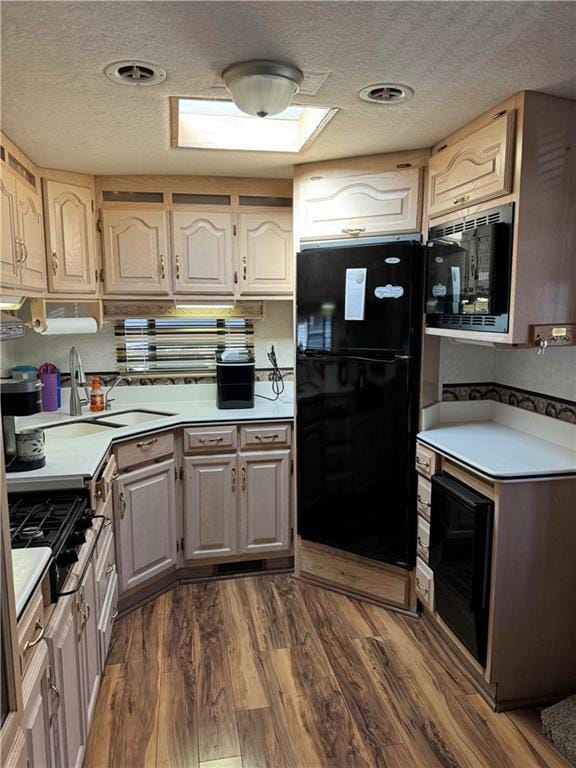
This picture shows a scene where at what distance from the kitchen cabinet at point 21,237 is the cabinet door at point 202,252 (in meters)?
0.70

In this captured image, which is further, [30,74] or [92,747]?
[92,747]

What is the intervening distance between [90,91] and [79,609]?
173 cm

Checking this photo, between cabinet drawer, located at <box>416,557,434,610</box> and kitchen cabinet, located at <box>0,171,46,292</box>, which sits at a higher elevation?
kitchen cabinet, located at <box>0,171,46,292</box>

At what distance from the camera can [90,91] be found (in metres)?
1.87

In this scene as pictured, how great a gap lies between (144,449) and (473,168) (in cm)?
200

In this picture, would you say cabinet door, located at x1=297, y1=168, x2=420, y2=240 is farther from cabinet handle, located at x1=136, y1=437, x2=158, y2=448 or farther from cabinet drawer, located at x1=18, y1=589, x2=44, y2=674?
cabinet drawer, located at x1=18, y1=589, x2=44, y2=674

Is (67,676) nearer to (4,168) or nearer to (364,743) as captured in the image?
(364,743)

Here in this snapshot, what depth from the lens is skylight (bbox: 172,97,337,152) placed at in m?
2.40

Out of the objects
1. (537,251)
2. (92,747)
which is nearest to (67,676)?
(92,747)

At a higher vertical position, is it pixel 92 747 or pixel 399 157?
pixel 399 157

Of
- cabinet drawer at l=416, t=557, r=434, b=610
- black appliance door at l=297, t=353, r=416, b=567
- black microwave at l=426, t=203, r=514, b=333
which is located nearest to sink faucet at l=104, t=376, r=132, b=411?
black appliance door at l=297, t=353, r=416, b=567

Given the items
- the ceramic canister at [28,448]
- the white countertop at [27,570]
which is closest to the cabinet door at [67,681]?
the white countertop at [27,570]

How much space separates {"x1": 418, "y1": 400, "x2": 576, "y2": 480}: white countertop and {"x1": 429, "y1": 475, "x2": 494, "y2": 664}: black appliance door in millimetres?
144

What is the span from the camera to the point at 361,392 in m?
2.71
